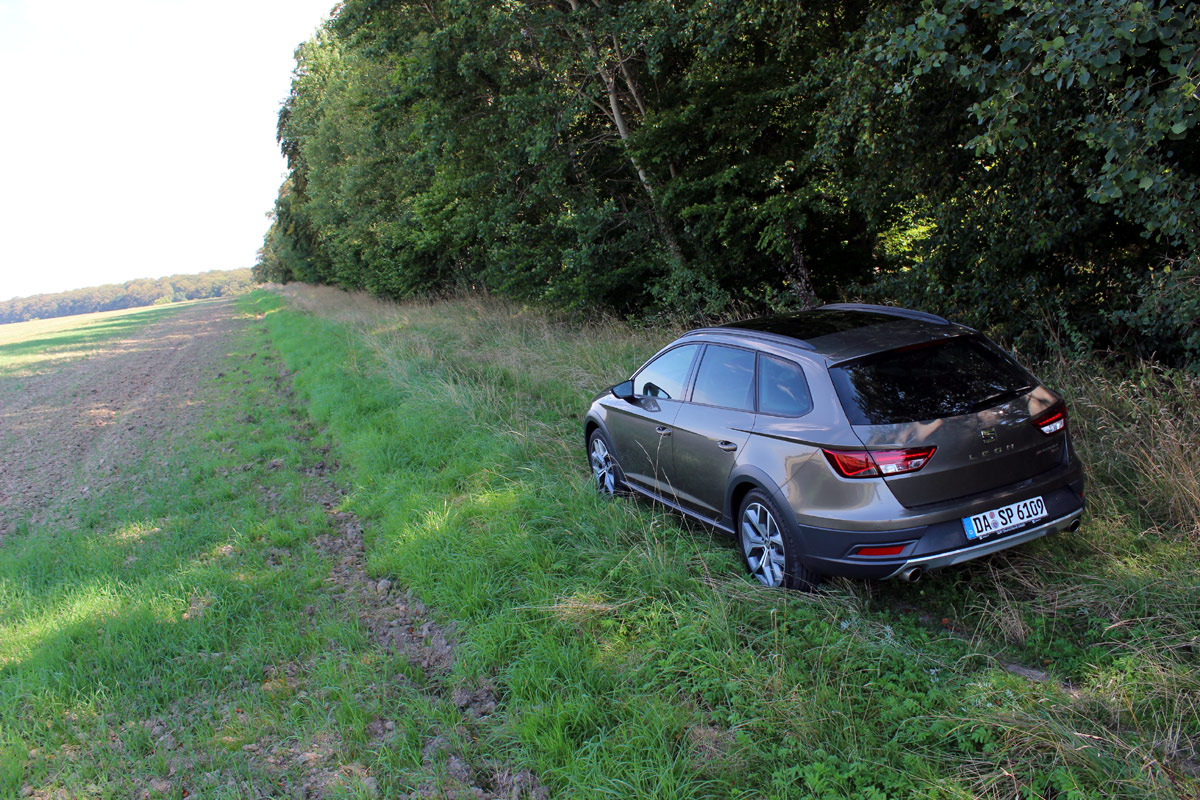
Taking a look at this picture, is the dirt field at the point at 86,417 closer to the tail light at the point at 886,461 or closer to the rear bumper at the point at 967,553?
the tail light at the point at 886,461

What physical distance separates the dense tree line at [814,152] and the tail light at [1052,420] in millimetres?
1648

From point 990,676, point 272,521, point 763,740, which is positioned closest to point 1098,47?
point 990,676

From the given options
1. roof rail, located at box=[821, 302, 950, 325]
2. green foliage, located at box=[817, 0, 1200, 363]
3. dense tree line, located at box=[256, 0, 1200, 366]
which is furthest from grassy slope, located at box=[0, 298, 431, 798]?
dense tree line, located at box=[256, 0, 1200, 366]

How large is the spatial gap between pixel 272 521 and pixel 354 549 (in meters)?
1.08

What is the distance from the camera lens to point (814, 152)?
783 cm

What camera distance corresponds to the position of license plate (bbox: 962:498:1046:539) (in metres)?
3.72

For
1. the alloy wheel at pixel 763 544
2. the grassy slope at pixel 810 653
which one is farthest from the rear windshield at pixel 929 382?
the grassy slope at pixel 810 653

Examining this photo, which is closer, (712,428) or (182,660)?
(182,660)

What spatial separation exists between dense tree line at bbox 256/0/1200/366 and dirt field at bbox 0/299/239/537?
23.2 feet

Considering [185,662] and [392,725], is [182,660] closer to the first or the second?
[185,662]

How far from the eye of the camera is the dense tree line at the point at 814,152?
488 centimetres

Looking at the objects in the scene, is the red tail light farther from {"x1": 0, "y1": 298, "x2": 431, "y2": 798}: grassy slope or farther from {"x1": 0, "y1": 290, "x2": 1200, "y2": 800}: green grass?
{"x1": 0, "y1": 298, "x2": 431, "y2": 798}: grassy slope

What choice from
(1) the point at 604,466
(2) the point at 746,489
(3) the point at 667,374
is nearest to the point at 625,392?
(3) the point at 667,374

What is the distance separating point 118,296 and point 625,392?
174176mm
